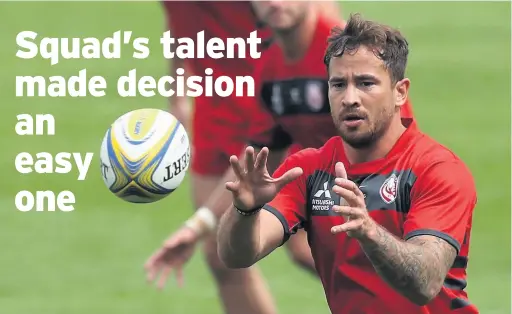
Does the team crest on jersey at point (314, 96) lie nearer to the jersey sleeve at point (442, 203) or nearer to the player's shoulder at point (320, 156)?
the player's shoulder at point (320, 156)

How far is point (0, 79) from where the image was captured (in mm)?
18031

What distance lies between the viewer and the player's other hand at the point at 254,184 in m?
5.33

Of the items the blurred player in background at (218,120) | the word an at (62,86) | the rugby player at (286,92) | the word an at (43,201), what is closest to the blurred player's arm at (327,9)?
the rugby player at (286,92)

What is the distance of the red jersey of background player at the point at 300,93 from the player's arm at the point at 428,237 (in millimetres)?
2272

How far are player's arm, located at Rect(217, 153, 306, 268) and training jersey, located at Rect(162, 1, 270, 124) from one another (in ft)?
12.4

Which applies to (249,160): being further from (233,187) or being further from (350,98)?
(350,98)

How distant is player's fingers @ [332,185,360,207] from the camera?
197 inches

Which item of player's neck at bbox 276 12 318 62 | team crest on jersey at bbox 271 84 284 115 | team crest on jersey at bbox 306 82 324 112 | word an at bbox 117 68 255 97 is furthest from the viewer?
word an at bbox 117 68 255 97

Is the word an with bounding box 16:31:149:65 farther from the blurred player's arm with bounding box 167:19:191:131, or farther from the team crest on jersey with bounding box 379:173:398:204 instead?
the team crest on jersey with bounding box 379:173:398:204

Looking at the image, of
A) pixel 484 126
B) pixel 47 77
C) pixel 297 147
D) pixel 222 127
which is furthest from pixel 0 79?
pixel 297 147

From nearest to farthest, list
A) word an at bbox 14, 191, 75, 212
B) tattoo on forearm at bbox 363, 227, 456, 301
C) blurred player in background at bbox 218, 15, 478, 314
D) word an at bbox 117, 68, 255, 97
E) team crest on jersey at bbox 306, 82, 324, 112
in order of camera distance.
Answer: tattoo on forearm at bbox 363, 227, 456, 301 < blurred player in background at bbox 218, 15, 478, 314 < team crest on jersey at bbox 306, 82, 324, 112 < word an at bbox 117, 68, 255, 97 < word an at bbox 14, 191, 75, 212

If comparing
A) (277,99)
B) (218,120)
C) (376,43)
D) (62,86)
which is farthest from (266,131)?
(62,86)

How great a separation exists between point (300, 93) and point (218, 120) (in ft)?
6.92

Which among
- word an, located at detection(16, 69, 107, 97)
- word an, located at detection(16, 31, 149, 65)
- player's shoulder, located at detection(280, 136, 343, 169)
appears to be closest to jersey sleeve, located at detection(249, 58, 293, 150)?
player's shoulder, located at detection(280, 136, 343, 169)
